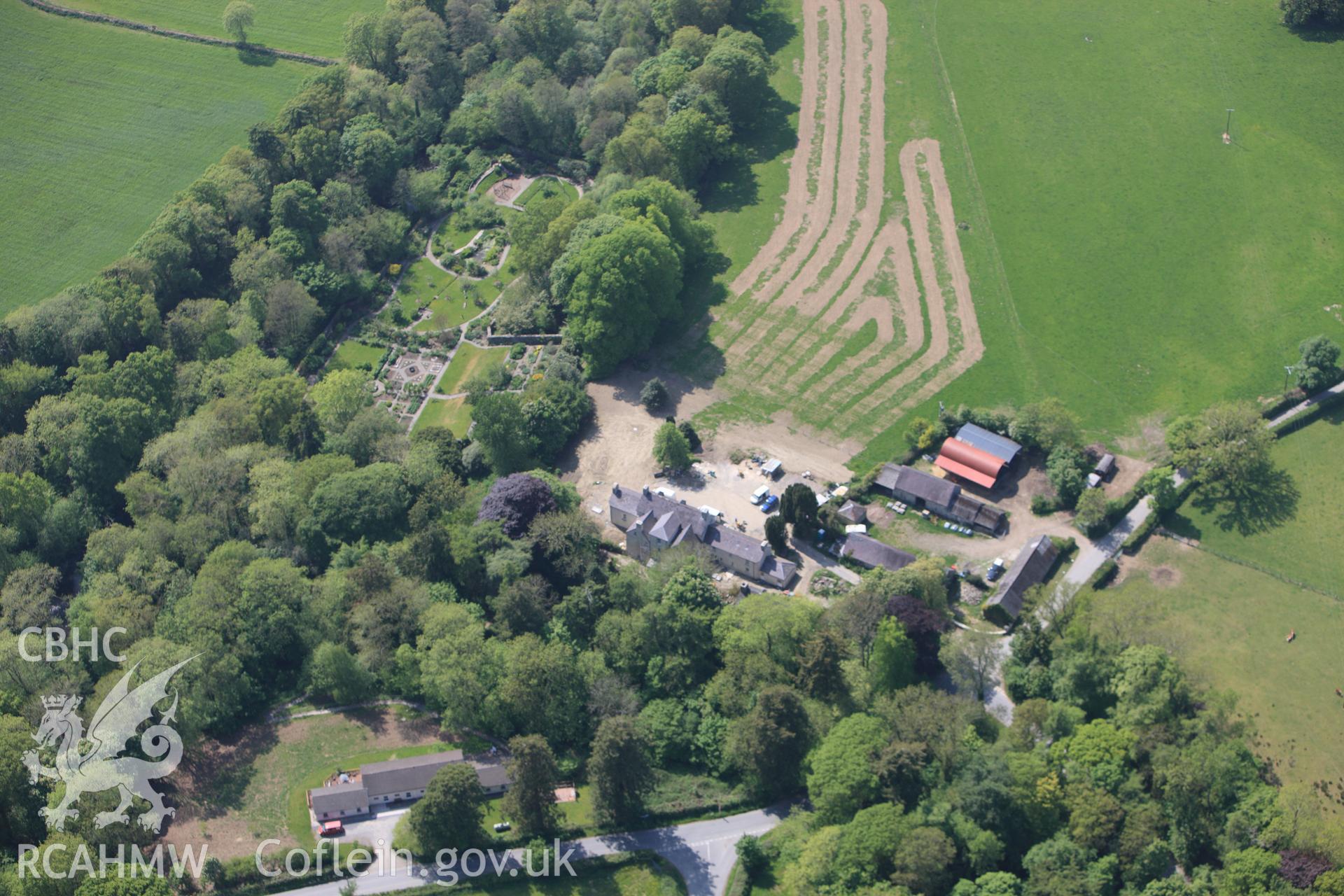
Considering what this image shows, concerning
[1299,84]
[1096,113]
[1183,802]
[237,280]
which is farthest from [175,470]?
[1299,84]

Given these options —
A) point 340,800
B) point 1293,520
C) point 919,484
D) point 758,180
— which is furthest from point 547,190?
point 1293,520

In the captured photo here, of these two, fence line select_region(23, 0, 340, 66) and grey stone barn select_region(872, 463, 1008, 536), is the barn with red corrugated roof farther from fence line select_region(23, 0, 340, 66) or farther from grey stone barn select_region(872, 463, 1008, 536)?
fence line select_region(23, 0, 340, 66)

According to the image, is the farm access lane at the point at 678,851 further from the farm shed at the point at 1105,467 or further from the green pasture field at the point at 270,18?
the green pasture field at the point at 270,18

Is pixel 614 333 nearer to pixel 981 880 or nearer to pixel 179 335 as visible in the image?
pixel 179 335

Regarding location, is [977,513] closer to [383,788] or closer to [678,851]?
[678,851]

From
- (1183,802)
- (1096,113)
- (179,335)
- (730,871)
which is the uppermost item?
(1096,113)
